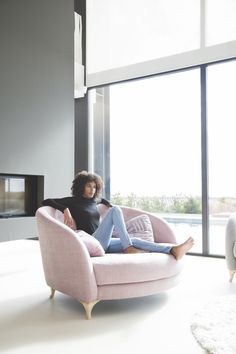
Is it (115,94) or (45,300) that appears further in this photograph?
(115,94)

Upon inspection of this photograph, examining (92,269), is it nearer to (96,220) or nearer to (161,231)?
(96,220)

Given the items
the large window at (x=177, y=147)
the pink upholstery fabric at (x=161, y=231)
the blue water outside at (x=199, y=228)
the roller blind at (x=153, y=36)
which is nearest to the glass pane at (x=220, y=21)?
the roller blind at (x=153, y=36)

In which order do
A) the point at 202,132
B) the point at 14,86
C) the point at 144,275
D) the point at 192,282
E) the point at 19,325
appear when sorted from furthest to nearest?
the point at 202,132 < the point at 14,86 < the point at 192,282 < the point at 144,275 < the point at 19,325

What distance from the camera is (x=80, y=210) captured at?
312cm

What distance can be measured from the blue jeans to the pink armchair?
0.13m

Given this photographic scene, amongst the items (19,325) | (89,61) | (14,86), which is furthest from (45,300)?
(89,61)

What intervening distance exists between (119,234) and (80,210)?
43 cm

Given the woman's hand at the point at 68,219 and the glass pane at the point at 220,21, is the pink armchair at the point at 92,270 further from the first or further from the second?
the glass pane at the point at 220,21

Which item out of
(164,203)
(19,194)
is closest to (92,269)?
(19,194)

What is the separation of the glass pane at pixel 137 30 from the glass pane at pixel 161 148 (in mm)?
385

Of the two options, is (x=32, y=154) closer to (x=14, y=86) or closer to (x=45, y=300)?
(x=14, y=86)

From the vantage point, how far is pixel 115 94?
5582 millimetres

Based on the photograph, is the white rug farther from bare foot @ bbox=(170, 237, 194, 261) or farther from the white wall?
the white wall

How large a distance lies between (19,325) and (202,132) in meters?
3.41
